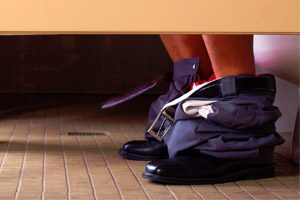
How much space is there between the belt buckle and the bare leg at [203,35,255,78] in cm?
Answer: 13

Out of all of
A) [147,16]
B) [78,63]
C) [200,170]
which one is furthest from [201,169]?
[78,63]

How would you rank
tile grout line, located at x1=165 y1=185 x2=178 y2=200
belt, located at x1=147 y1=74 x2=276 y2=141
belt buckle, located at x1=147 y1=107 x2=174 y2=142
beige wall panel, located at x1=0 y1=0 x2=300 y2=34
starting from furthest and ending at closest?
belt buckle, located at x1=147 y1=107 x2=174 y2=142
belt, located at x1=147 y1=74 x2=276 y2=141
tile grout line, located at x1=165 y1=185 x2=178 y2=200
beige wall panel, located at x1=0 y1=0 x2=300 y2=34

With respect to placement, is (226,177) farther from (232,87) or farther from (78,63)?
(78,63)

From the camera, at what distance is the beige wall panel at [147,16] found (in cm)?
33

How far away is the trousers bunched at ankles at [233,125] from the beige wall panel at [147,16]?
23.8 inches

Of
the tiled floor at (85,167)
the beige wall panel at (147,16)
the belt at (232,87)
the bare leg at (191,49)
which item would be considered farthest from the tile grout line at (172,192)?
the beige wall panel at (147,16)

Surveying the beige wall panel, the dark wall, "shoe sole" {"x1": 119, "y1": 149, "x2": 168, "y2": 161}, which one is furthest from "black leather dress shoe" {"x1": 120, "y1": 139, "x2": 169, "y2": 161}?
the dark wall

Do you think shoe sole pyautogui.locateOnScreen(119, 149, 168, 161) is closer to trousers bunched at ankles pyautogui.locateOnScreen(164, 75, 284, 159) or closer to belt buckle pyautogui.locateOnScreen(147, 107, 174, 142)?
belt buckle pyautogui.locateOnScreen(147, 107, 174, 142)

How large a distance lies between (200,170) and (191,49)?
294 mm

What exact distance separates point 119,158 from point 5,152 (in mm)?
240

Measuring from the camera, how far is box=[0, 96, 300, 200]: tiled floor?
2.89 feet

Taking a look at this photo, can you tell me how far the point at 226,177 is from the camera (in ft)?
3.14

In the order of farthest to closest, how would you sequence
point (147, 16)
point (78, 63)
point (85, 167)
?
1. point (78, 63)
2. point (85, 167)
3. point (147, 16)

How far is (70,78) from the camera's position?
249cm
